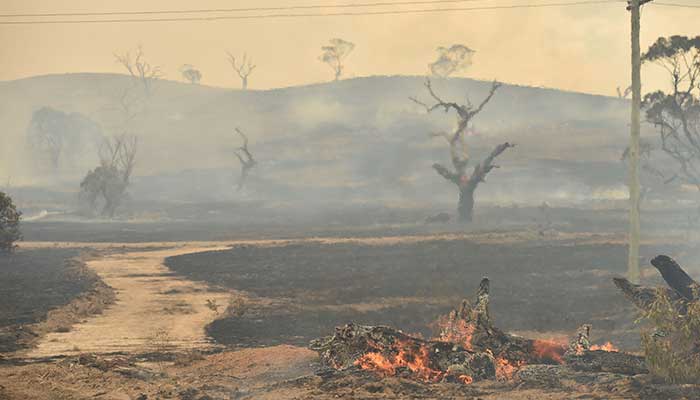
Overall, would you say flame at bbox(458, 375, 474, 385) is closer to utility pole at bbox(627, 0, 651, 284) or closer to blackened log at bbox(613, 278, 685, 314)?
blackened log at bbox(613, 278, 685, 314)

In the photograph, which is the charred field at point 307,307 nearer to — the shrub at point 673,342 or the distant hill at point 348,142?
the shrub at point 673,342

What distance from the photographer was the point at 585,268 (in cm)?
4088

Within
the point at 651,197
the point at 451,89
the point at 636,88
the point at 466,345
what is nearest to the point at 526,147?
the point at 651,197

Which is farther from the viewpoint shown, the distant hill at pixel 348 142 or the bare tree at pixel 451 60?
the bare tree at pixel 451 60

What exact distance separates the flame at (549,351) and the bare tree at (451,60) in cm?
18002

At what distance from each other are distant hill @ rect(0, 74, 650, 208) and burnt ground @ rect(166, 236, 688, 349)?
62776mm

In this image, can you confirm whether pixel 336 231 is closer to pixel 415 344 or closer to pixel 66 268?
pixel 66 268

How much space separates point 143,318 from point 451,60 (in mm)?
174480

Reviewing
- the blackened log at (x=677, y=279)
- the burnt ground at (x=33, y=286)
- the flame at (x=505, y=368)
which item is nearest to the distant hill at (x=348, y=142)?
the burnt ground at (x=33, y=286)

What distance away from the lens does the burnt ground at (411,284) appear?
26.8m

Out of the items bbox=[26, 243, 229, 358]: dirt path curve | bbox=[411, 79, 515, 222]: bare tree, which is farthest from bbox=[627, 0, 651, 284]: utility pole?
bbox=[411, 79, 515, 222]: bare tree

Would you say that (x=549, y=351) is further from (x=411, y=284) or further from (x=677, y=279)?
(x=411, y=284)

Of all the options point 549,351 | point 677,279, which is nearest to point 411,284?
point 549,351

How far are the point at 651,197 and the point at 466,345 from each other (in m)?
91.9
